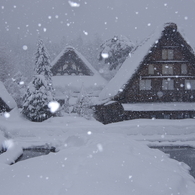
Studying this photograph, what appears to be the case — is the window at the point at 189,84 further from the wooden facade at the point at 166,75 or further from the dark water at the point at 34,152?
the dark water at the point at 34,152

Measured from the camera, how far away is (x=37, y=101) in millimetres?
17938

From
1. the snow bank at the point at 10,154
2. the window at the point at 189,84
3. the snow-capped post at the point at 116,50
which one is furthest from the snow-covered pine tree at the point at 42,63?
the snow bank at the point at 10,154

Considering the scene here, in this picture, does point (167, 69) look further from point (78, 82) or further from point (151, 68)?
point (78, 82)

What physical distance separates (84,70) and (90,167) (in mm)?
25879

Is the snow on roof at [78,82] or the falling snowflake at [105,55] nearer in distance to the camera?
the snow on roof at [78,82]

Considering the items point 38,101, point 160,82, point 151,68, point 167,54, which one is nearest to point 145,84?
point 160,82

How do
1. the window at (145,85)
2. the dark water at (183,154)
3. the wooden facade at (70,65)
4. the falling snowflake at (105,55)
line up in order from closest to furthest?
the dark water at (183,154) < the window at (145,85) < the wooden facade at (70,65) < the falling snowflake at (105,55)

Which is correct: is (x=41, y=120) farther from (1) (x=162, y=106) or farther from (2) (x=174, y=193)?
(2) (x=174, y=193)

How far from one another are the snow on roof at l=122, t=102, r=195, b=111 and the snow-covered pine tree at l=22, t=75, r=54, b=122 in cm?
646

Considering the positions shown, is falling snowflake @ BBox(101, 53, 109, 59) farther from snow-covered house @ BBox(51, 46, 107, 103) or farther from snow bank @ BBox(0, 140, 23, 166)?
snow bank @ BBox(0, 140, 23, 166)

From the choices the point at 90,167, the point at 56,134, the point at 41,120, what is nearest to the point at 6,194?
the point at 90,167

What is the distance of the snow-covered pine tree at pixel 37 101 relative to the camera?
1805 centimetres

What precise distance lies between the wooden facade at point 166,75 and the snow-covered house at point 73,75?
9161mm

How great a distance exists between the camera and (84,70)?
1195 inches
